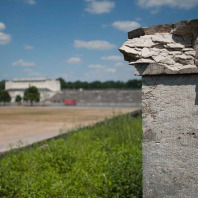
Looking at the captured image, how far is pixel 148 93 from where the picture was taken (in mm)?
2047

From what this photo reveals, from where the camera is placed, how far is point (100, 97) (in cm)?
5181

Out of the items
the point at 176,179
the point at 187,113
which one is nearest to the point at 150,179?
the point at 176,179

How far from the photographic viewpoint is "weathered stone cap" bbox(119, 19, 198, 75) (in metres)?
1.92

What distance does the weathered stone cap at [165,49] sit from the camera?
1.92 meters

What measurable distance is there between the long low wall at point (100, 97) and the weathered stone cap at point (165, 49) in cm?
4441

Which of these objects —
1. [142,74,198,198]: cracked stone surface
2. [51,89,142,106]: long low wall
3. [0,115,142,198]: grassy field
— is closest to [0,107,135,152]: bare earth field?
[0,115,142,198]: grassy field

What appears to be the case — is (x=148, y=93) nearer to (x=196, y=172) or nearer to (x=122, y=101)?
(x=196, y=172)

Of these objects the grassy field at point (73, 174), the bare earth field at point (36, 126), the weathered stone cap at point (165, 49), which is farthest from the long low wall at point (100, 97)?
the weathered stone cap at point (165, 49)

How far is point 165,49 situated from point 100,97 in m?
49.8

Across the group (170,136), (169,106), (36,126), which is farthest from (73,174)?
(36,126)

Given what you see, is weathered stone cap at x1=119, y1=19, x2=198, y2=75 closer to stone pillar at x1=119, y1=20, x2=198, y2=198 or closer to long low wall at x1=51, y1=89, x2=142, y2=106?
stone pillar at x1=119, y1=20, x2=198, y2=198

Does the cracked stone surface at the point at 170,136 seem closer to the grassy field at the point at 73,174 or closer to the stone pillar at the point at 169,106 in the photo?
the stone pillar at the point at 169,106

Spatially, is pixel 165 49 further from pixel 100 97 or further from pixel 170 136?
pixel 100 97

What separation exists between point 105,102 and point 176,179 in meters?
46.3
